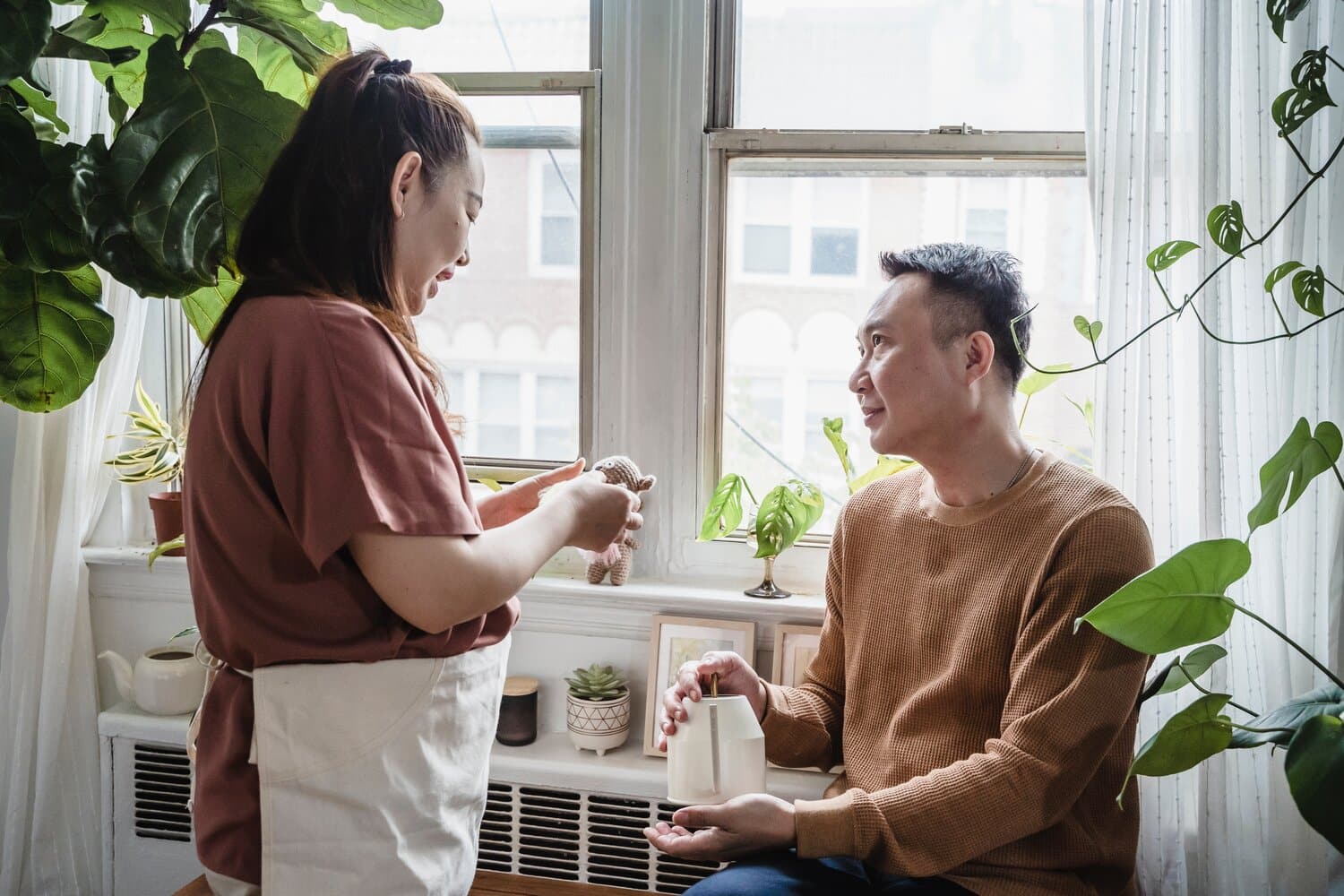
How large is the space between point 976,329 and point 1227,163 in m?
0.50

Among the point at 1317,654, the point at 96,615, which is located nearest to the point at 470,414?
the point at 96,615

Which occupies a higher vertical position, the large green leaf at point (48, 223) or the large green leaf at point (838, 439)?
the large green leaf at point (48, 223)

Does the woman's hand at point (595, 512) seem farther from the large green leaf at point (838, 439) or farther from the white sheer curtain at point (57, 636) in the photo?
the white sheer curtain at point (57, 636)

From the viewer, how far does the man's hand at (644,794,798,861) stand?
135cm

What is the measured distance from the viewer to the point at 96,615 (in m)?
2.29

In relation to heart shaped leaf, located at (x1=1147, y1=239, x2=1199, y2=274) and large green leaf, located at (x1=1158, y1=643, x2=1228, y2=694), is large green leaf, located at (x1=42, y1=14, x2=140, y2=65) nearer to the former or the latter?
heart shaped leaf, located at (x1=1147, y1=239, x2=1199, y2=274)

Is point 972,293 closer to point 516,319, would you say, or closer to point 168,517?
point 516,319

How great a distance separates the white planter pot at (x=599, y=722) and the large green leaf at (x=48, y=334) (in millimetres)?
1002

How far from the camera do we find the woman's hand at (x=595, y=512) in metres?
1.22

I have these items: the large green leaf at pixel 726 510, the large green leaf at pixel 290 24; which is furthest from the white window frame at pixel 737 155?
the large green leaf at pixel 290 24

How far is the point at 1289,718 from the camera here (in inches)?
44.7

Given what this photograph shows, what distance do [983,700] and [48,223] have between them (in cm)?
130

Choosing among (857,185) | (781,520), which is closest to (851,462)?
(781,520)

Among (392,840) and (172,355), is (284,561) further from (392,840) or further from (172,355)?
(172,355)
